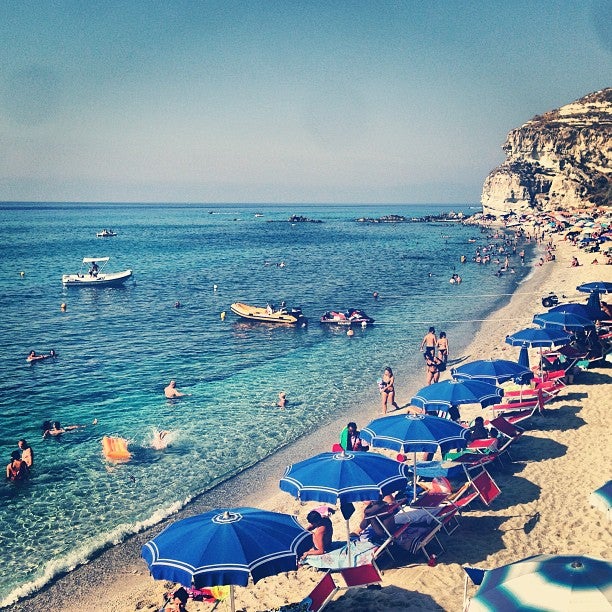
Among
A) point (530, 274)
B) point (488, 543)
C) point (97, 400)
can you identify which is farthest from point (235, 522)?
point (530, 274)

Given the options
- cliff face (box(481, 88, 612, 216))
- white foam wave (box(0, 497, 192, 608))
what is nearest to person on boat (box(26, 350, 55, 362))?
white foam wave (box(0, 497, 192, 608))

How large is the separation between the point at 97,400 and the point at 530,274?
149 ft

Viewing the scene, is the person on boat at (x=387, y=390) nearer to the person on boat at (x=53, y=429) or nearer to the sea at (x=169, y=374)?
the sea at (x=169, y=374)

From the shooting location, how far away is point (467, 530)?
12.1 m

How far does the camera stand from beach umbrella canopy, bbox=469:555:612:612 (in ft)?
18.5

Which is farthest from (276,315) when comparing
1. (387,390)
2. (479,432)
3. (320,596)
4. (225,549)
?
(225,549)

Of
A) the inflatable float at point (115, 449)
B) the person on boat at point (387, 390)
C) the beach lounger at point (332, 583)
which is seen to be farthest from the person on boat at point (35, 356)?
the beach lounger at point (332, 583)

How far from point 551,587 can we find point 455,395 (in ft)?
28.6

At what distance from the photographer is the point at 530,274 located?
5722cm

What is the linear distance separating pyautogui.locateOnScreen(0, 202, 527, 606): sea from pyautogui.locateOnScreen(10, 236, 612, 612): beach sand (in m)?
0.78

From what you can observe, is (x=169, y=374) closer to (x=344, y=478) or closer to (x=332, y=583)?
(x=344, y=478)

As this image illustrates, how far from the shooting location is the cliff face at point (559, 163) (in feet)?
392

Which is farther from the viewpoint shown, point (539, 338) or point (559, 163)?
point (559, 163)

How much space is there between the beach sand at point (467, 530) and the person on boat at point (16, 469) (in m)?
4.99
